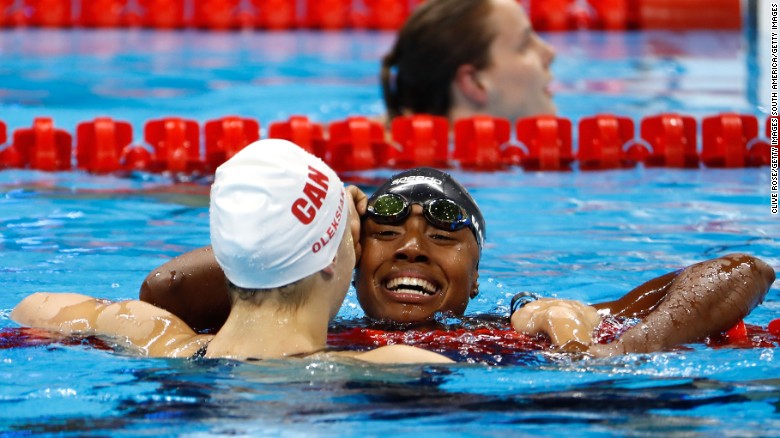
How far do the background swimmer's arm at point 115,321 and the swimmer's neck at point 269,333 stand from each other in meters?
0.19

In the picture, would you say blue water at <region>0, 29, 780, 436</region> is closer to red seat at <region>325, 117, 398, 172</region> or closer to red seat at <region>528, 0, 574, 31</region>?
red seat at <region>325, 117, 398, 172</region>

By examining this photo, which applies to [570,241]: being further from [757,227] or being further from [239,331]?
[239,331]

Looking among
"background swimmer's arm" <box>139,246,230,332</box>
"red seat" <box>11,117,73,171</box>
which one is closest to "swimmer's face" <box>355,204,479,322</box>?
"background swimmer's arm" <box>139,246,230,332</box>

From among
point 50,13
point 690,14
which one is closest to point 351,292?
point 690,14

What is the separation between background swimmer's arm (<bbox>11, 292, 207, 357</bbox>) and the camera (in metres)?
3.30

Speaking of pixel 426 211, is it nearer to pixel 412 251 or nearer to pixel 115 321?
pixel 412 251

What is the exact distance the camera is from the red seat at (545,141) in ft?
22.1

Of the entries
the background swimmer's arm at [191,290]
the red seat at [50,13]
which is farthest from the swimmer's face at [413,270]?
the red seat at [50,13]

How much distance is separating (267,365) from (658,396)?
95 cm

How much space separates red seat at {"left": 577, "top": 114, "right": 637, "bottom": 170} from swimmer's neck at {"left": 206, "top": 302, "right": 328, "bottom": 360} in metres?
3.93

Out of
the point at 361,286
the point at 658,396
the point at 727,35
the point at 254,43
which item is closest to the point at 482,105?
the point at 361,286

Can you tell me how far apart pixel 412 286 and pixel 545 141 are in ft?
10.6

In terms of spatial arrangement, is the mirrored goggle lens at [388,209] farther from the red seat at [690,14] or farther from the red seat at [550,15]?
the red seat at [690,14]

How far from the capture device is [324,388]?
10.0 ft
